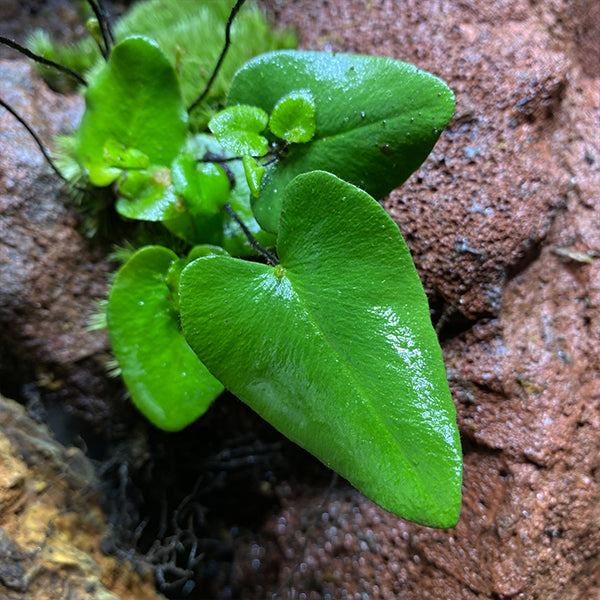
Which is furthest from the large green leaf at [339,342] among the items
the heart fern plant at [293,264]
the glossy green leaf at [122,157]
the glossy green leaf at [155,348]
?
the glossy green leaf at [122,157]

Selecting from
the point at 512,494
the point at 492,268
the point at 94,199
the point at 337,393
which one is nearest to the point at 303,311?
the point at 337,393

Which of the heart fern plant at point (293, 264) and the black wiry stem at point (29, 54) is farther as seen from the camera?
the black wiry stem at point (29, 54)

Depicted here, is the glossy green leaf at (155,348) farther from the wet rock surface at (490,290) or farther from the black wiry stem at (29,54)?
the black wiry stem at (29,54)

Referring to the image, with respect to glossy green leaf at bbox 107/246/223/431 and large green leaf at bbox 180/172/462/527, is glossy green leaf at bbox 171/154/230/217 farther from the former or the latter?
large green leaf at bbox 180/172/462/527

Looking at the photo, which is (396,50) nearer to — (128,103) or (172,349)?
(128,103)

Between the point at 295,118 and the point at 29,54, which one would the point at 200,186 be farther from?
the point at 29,54

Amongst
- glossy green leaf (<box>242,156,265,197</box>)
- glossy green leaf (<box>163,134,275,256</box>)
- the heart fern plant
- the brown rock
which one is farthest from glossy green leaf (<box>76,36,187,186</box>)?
the brown rock

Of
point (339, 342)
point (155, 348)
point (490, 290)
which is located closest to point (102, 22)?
point (155, 348)
